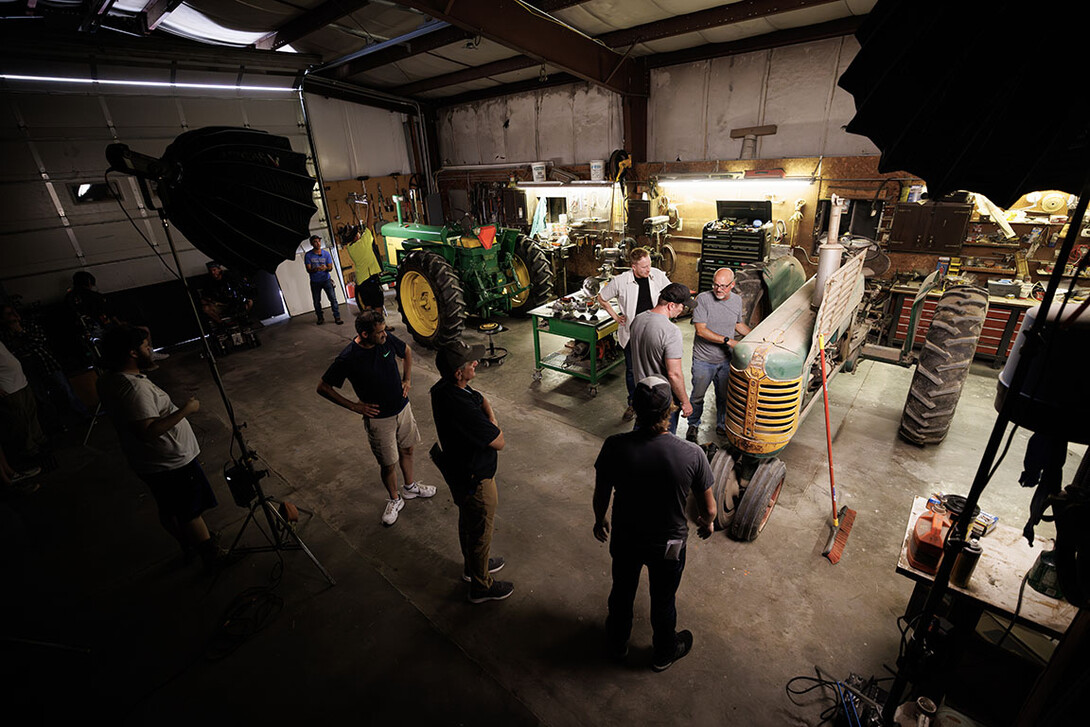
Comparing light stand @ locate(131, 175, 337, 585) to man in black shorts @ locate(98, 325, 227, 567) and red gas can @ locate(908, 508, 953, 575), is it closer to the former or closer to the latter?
man in black shorts @ locate(98, 325, 227, 567)

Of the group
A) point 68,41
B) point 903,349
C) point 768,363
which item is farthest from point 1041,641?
point 68,41

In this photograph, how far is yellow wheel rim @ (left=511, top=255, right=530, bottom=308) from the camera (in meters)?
8.79

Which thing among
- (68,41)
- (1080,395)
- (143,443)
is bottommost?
(143,443)

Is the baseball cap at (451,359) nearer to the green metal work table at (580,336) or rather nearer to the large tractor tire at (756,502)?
the large tractor tire at (756,502)

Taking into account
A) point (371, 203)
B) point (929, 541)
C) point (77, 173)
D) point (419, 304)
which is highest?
point (77, 173)

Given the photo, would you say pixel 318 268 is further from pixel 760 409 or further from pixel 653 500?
pixel 653 500

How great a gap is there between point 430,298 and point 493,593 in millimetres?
5537

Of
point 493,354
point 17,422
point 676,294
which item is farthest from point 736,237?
point 17,422

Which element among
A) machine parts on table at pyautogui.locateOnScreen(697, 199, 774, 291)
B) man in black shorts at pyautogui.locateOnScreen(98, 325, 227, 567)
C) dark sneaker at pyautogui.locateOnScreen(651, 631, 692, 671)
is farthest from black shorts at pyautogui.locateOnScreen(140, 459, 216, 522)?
machine parts on table at pyautogui.locateOnScreen(697, 199, 774, 291)

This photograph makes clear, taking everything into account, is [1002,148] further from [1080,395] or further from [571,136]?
[571,136]

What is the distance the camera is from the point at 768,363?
339 centimetres

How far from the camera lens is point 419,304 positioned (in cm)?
818

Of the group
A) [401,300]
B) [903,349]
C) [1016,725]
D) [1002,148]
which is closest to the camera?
[1002,148]

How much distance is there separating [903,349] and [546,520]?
5560 millimetres
